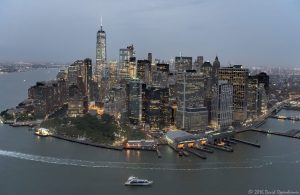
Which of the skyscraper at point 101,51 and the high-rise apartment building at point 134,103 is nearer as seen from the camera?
the high-rise apartment building at point 134,103

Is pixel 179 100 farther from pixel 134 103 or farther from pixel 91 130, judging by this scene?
pixel 91 130

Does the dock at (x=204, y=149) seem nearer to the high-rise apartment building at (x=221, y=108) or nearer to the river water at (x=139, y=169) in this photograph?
the river water at (x=139, y=169)

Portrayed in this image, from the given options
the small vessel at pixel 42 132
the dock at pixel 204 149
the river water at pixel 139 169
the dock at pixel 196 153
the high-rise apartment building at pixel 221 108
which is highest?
the high-rise apartment building at pixel 221 108

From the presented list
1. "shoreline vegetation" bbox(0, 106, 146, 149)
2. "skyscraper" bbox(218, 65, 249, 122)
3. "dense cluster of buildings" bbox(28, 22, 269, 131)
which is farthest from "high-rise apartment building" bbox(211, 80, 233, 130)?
"shoreline vegetation" bbox(0, 106, 146, 149)

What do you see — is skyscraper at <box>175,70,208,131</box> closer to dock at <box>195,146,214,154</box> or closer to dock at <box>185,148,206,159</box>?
dock at <box>195,146,214,154</box>

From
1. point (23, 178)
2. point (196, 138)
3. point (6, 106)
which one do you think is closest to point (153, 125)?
point (196, 138)

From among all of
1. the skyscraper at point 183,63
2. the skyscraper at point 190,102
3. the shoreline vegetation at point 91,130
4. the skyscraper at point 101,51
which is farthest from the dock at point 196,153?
the skyscraper at point 101,51

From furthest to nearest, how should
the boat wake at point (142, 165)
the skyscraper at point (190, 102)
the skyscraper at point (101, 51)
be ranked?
the skyscraper at point (101, 51) → the skyscraper at point (190, 102) → the boat wake at point (142, 165)

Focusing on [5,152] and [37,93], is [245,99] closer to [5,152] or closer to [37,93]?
[37,93]

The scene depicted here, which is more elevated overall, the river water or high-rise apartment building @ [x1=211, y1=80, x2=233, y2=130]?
high-rise apartment building @ [x1=211, y1=80, x2=233, y2=130]
